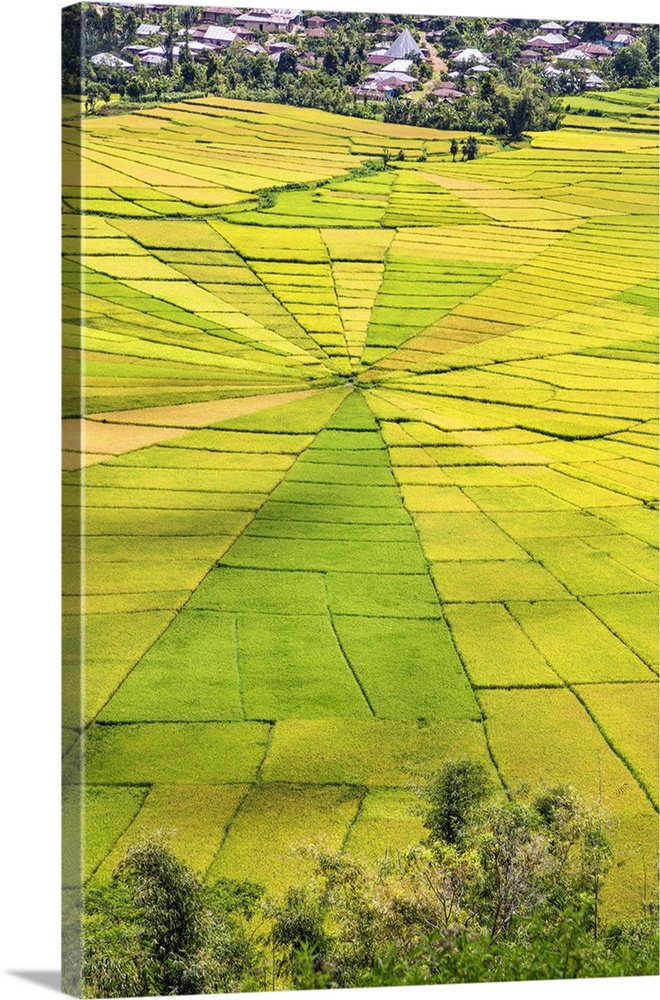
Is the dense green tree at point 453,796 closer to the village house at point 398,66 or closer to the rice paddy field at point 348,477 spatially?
the rice paddy field at point 348,477

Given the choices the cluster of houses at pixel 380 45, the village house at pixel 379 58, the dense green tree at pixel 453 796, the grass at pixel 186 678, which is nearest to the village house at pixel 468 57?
the cluster of houses at pixel 380 45

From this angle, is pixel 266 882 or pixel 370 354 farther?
pixel 370 354

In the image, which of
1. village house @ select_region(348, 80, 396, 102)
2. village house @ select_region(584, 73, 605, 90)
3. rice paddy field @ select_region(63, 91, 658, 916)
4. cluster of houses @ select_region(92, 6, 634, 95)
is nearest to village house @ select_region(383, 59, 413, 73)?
cluster of houses @ select_region(92, 6, 634, 95)

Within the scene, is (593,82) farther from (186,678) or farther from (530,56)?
(186,678)

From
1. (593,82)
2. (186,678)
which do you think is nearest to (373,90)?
(593,82)

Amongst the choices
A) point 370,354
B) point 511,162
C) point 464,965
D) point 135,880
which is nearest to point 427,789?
point 464,965

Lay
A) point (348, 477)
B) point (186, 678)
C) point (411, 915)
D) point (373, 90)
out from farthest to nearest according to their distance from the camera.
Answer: point (348, 477) → point (373, 90) → point (186, 678) → point (411, 915)

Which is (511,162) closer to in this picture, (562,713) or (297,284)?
(297,284)
